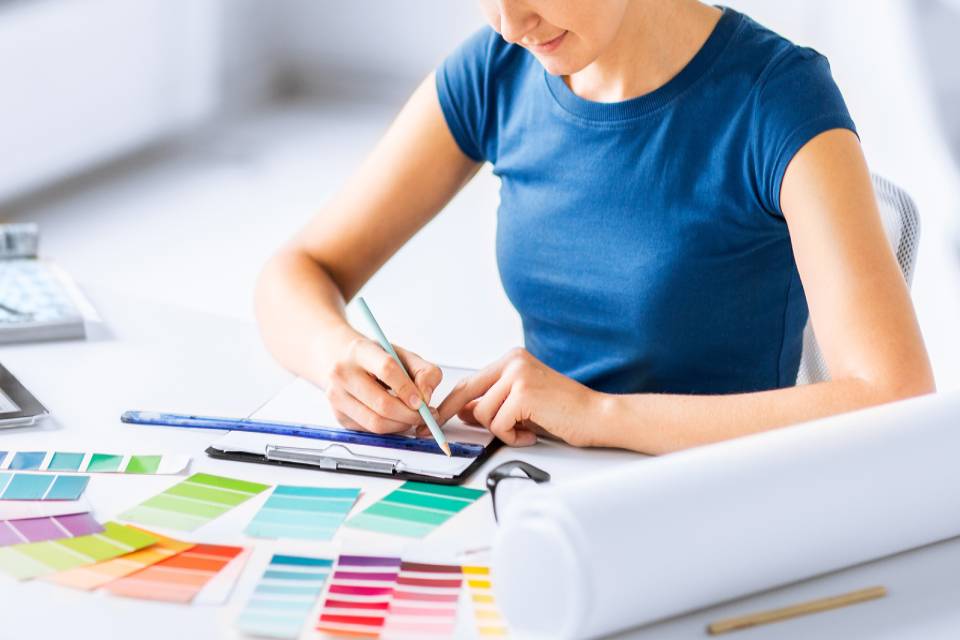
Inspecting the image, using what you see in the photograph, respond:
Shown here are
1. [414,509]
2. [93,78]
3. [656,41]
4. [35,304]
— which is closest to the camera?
[414,509]

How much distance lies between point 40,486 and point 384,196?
640 mm

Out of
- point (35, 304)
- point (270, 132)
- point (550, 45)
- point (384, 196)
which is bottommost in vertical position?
point (270, 132)

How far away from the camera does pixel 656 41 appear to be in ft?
4.94

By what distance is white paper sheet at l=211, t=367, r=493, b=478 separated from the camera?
49.4 inches

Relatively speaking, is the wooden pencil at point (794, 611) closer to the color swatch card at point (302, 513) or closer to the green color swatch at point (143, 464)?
the color swatch card at point (302, 513)

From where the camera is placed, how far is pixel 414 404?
4.26 feet

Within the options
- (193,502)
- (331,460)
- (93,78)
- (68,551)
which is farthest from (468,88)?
(93,78)

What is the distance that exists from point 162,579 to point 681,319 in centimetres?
73

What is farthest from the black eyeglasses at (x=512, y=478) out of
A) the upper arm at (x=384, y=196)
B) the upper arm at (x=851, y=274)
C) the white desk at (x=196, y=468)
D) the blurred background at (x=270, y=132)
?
the blurred background at (x=270, y=132)

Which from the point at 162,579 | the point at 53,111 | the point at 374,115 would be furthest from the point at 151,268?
the point at 162,579

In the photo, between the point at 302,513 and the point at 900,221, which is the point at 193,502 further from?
the point at 900,221

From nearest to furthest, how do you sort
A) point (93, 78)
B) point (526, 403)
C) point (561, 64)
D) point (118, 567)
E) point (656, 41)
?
Result: point (118, 567), point (526, 403), point (561, 64), point (656, 41), point (93, 78)

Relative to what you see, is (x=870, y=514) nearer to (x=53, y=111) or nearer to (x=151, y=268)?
(x=151, y=268)

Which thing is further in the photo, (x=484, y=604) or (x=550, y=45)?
(x=550, y=45)
